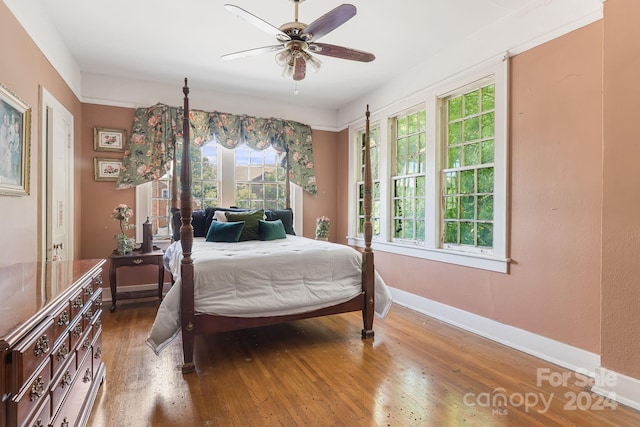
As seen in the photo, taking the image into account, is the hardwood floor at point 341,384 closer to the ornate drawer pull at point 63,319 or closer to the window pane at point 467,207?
the ornate drawer pull at point 63,319

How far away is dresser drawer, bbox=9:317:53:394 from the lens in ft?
3.17

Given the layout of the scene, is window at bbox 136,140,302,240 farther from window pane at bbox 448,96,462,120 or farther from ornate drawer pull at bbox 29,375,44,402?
ornate drawer pull at bbox 29,375,44,402

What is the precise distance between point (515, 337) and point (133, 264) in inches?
152

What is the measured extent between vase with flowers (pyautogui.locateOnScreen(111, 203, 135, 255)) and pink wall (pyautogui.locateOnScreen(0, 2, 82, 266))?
1.20 meters

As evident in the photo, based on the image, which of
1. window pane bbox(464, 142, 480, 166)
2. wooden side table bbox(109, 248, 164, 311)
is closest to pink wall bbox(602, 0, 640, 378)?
window pane bbox(464, 142, 480, 166)

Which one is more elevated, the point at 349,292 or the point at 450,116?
the point at 450,116

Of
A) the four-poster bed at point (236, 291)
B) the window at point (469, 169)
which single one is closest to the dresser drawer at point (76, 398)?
the four-poster bed at point (236, 291)

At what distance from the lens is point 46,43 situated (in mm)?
2816

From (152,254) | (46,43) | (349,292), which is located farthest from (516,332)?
(46,43)

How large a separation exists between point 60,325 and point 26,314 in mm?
345

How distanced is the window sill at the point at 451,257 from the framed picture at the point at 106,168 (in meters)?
3.41

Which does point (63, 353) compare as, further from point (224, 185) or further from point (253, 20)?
point (224, 185)

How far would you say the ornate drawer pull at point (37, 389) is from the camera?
42.6 inches

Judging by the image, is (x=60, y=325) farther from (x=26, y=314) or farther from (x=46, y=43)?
(x=46, y=43)
